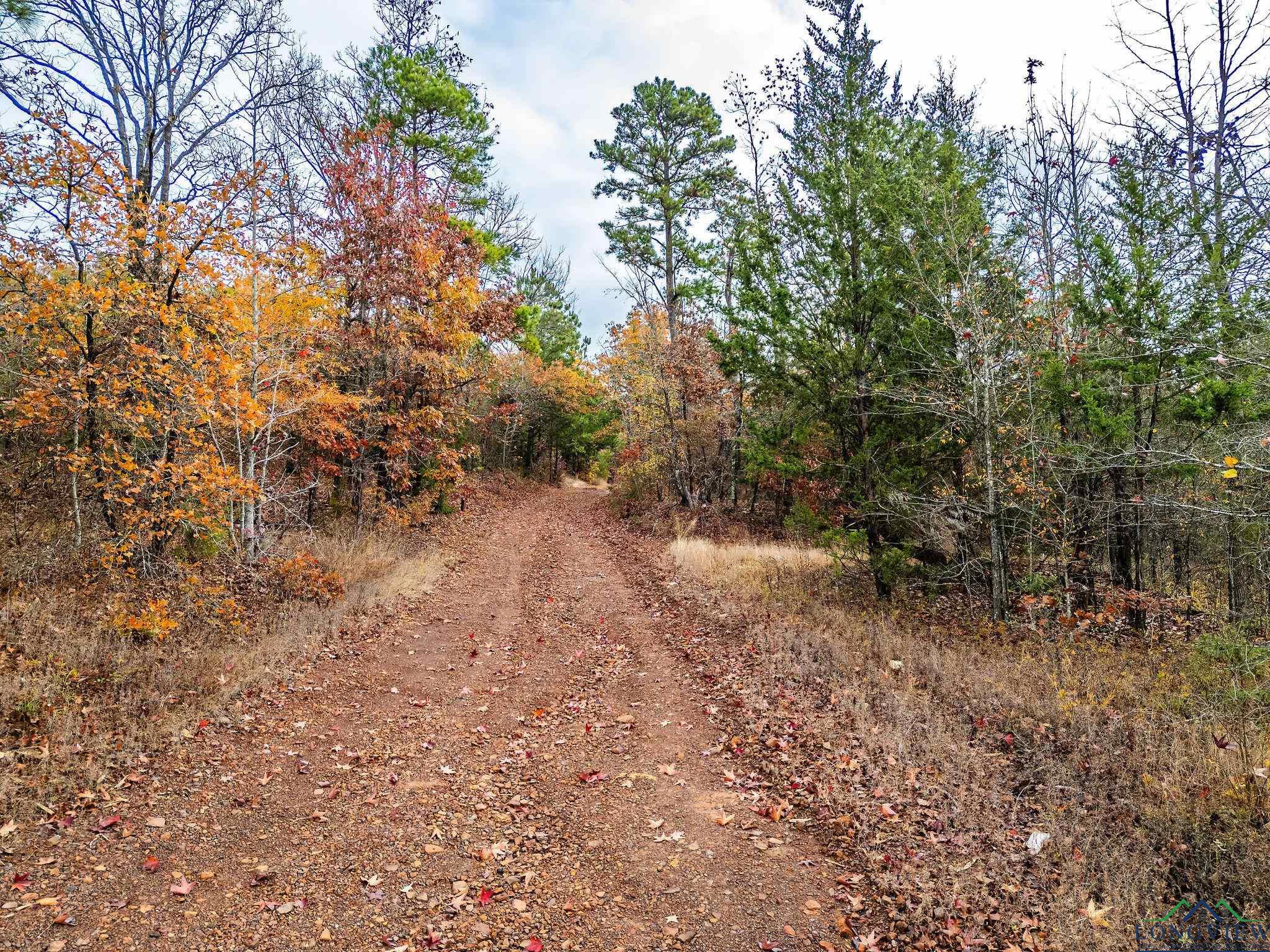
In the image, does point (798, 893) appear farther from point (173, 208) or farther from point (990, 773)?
point (173, 208)

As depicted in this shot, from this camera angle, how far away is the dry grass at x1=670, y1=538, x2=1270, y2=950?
431 cm

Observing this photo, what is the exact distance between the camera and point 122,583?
26.7 ft

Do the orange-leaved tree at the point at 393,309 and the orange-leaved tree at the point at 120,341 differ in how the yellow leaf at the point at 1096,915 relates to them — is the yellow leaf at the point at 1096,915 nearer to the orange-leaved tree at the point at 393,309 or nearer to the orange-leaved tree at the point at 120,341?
the orange-leaved tree at the point at 120,341

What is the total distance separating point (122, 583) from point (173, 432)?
2.31 metres

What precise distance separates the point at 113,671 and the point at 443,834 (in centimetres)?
458

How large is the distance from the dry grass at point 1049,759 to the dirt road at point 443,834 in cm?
135

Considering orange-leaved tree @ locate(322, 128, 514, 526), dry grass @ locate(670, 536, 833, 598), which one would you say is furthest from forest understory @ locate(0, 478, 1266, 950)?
orange-leaved tree @ locate(322, 128, 514, 526)

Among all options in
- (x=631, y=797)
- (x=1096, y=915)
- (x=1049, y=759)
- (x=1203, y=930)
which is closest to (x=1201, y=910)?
(x=1203, y=930)

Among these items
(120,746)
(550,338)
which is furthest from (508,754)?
(550,338)

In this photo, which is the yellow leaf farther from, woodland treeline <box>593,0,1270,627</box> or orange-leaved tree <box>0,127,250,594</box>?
orange-leaved tree <box>0,127,250,594</box>

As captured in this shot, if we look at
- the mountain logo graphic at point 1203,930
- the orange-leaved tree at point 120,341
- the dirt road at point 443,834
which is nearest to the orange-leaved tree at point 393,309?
the orange-leaved tree at point 120,341

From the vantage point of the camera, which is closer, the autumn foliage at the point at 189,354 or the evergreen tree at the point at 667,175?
the autumn foliage at the point at 189,354

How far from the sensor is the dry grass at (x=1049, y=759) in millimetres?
4309

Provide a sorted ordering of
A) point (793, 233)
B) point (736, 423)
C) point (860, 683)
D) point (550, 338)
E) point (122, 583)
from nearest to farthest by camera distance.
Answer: point (860, 683)
point (122, 583)
point (793, 233)
point (736, 423)
point (550, 338)
